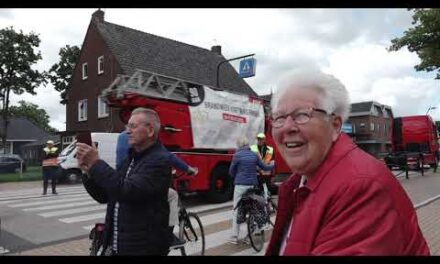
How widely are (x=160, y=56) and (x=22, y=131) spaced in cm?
3705

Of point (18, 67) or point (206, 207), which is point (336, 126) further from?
point (18, 67)

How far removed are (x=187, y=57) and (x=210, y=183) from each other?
23.1 m

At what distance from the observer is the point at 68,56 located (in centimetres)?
3966

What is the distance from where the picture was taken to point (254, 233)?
24.5ft

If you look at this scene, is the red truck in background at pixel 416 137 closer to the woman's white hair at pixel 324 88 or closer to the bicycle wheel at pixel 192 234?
the bicycle wheel at pixel 192 234

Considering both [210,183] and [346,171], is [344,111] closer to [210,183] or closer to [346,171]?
[346,171]

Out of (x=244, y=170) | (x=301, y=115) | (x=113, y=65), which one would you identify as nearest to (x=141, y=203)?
(x=301, y=115)

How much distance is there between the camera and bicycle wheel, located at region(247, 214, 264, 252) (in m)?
7.28

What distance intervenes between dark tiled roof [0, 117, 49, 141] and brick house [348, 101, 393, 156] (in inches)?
1671

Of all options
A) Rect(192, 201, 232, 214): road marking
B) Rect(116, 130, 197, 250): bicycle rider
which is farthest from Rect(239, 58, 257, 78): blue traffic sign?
Rect(116, 130, 197, 250): bicycle rider

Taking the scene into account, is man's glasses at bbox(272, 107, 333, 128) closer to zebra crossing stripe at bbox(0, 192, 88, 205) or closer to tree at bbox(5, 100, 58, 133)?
zebra crossing stripe at bbox(0, 192, 88, 205)

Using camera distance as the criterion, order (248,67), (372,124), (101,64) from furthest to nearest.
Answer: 1. (372,124)
2. (101,64)
3. (248,67)

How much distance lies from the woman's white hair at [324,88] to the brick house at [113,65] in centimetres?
2666
